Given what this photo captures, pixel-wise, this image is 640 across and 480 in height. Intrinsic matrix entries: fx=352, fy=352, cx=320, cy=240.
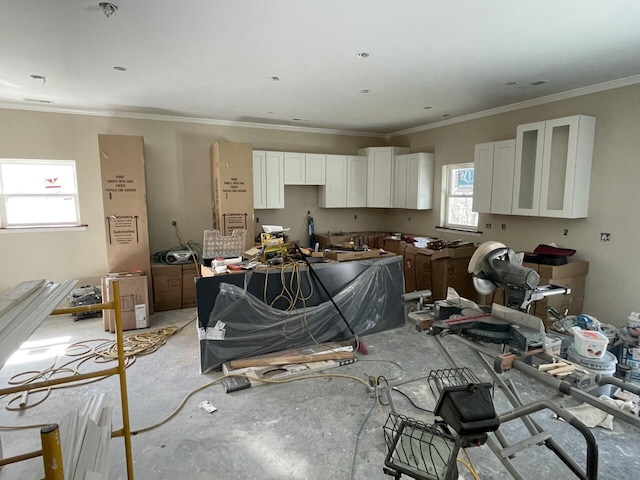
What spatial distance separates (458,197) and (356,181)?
1.78 metres

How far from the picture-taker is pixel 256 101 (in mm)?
4410

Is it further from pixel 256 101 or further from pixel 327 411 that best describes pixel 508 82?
pixel 327 411

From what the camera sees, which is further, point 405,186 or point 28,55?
point 405,186

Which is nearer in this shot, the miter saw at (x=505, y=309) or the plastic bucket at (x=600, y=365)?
the miter saw at (x=505, y=309)

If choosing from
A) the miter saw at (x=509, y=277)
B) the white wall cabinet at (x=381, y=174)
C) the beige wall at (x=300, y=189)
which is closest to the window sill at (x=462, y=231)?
the beige wall at (x=300, y=189)

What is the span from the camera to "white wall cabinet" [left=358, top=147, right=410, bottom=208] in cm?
631

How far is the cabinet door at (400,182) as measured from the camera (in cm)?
609

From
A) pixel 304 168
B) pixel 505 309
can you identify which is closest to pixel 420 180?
pixel 304 168

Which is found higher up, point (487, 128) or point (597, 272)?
point (487, 128)

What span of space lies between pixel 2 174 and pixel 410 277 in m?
5.77

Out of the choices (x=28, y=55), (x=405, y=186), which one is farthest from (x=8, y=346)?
(x=405, y=186)

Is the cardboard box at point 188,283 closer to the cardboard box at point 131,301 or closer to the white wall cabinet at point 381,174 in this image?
the cardboard box at point 131,301

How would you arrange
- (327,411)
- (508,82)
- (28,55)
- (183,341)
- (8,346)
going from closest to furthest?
(8,346) < (327,411) < (28,55) < (508,82) < (183,341)

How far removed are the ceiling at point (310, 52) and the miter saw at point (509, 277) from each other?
1515mm
